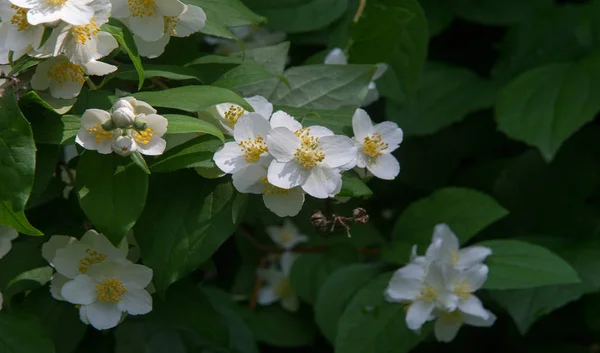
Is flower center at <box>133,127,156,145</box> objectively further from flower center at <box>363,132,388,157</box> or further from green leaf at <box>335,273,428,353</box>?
green leaf at <box>335,273,428,353</box>

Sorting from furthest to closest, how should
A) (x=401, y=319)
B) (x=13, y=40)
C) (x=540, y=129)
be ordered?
(x=540, y=129) < (x=401, y=319) < (x=13, y=40)

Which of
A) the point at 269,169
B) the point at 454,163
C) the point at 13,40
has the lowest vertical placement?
the point at 454,163

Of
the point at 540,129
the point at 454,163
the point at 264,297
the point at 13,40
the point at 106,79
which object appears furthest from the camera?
the point at 454,163

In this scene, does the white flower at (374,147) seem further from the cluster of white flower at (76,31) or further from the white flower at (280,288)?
the white flower at (280,288)

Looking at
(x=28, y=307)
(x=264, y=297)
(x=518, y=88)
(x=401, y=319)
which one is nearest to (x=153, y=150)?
(x=28, y=307)

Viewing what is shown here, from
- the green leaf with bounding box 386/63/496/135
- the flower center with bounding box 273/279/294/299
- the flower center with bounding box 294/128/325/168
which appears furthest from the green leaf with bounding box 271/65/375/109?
the flower center with bounding box 273/279/294/299

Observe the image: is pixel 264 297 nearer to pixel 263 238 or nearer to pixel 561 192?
pixel 263 238
